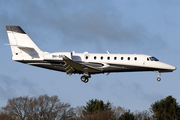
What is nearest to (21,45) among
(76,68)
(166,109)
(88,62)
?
(76,68)

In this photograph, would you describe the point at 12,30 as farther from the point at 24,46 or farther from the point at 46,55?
the point at 46,55

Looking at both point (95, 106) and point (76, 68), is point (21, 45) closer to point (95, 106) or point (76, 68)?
point (76, 68)

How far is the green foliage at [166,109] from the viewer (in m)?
61.2

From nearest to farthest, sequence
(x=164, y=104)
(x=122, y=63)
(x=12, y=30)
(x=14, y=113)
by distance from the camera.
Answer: (x=122, y=63) → (x=12, y=30) → (x=14, y=113) → (x=164, y=104)

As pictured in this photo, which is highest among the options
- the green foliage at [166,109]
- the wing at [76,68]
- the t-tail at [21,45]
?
the t-tail at [21,45]

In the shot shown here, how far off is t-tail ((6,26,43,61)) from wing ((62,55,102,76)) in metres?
3.79

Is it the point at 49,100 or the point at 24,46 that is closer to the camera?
the point at 24,46

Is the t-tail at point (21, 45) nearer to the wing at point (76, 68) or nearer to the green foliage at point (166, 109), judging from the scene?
the wing at point (76, 68)

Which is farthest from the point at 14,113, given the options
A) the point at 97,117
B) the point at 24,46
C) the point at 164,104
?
the point at 164,104

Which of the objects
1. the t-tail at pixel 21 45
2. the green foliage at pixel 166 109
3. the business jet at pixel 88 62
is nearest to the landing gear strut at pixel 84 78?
the business jet at pixel 88 62

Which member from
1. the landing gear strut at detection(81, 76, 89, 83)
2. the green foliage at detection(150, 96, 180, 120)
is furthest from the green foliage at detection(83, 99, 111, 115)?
the landing gear strut at detection(81, 76, 89, 83)

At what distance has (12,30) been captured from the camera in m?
41.9

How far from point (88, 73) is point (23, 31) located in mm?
9586

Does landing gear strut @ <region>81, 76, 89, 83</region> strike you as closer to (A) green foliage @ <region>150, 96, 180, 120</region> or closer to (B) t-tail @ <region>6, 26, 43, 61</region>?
(B) t-tail @ <region>6, 26, 43, 61</region>
